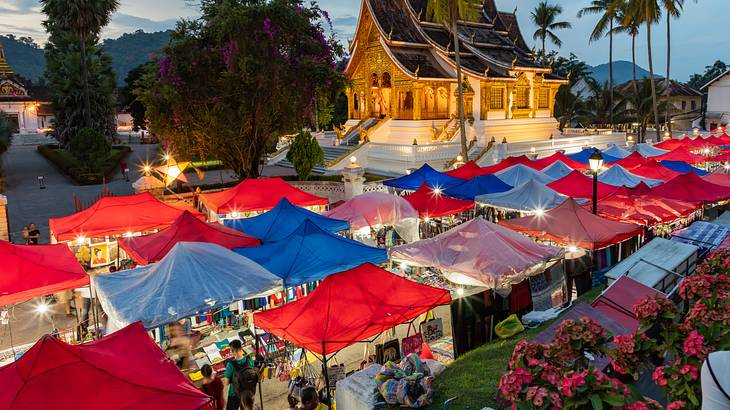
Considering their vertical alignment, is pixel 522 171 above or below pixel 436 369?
above

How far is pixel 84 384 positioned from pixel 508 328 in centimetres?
710

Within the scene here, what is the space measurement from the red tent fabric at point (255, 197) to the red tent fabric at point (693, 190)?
11283 mm

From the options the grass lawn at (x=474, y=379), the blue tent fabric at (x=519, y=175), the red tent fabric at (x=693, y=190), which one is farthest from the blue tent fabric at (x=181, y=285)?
the blue tent fabric at (x=519, y=175)

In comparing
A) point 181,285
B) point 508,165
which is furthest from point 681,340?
point 508,165

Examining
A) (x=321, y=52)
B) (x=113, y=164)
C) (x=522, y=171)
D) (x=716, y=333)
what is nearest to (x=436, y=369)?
(x=716, y=333)

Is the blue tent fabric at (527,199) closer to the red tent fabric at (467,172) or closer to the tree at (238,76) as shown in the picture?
the red tent fabric at (467,172)

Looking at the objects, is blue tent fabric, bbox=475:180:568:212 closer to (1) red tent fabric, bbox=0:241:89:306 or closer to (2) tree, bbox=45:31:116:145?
(1) red tent fabric, bbox=0:241:89:306

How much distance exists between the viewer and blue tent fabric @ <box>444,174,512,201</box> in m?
18.5

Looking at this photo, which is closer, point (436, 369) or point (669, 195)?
point (436, 369)

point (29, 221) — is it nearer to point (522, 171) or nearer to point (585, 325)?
point (522, 171)

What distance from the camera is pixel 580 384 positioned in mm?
3625

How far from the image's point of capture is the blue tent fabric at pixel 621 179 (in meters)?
19.4

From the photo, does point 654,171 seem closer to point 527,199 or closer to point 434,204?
point 527,199

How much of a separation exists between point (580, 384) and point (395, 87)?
1388 inches
